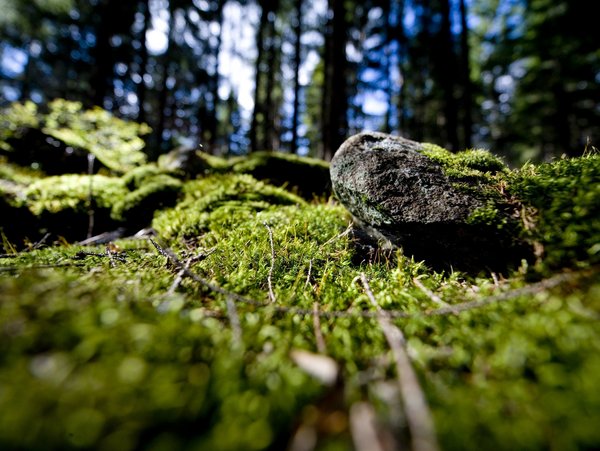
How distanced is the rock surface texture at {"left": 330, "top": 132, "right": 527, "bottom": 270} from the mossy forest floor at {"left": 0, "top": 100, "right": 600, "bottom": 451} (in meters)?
0.28

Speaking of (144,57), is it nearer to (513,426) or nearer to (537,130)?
(513,426)

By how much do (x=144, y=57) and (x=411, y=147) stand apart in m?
16.7

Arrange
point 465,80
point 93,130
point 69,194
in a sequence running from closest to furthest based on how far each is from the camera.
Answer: point 69,194
point 93,130
point 465,80

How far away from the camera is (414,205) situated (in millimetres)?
2678

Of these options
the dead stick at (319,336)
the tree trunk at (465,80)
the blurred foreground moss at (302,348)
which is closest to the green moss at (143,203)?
the blurred foreground moss at (302,348)

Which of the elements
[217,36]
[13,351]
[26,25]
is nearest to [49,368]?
[13,351]

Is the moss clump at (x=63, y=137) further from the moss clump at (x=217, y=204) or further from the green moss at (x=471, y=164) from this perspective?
the green moss at (x=471, y=164)

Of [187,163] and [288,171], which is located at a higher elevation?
[187,163]

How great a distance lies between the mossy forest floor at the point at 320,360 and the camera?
0.80 m

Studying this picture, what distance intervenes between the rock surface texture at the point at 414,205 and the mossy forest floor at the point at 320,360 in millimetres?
282

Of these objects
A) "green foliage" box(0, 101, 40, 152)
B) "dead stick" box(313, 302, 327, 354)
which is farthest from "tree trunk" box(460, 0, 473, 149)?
"green foliage" box(0, 101, 40, 152)

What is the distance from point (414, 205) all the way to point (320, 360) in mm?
2010

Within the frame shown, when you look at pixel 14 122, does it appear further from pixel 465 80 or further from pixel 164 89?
pixel 465 80

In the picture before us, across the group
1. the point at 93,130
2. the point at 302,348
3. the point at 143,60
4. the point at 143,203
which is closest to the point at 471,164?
the point at 302,348
